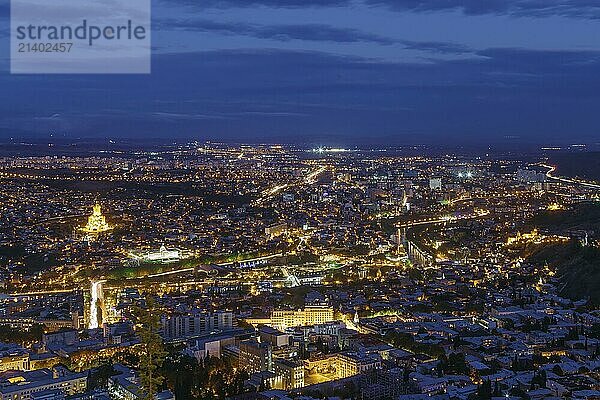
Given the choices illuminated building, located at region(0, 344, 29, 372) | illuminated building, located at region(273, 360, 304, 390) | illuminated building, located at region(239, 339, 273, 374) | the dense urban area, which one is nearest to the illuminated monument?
the dense urban area

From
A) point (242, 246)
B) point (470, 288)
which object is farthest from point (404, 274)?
point (242, 246)

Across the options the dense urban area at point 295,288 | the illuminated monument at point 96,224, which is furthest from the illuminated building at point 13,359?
the illuminated monument at point 96,224

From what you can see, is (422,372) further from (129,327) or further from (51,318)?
(51,318)

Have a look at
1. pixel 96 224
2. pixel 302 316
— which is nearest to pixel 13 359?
pixel 302 316

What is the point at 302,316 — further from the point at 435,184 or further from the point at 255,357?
the point at 435,184

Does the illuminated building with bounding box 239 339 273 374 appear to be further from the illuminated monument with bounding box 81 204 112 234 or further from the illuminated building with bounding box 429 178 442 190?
the illuminated building with bounding box 429 178 442 190
